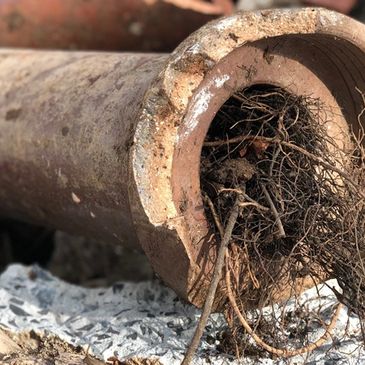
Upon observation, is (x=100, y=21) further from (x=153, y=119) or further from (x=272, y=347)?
(x=272, y=347)

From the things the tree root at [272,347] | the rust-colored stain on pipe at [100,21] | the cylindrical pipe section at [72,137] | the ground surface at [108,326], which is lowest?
the ground surface at [108,326]

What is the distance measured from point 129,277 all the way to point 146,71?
1.06 metres

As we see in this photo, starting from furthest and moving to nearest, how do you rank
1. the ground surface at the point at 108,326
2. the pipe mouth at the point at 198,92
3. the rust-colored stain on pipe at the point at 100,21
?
the rust-colored stain on pipe at the point at 100,21 < the ground surface at the point at 108,326 < the pipe mouth at the point at 198,92

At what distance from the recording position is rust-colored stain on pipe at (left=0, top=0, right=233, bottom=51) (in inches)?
119

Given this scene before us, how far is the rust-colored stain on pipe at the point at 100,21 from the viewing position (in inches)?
119

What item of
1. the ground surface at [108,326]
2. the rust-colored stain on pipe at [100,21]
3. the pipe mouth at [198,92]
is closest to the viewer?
the pipe mouth at [198,92]

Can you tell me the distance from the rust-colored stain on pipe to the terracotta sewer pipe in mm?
802

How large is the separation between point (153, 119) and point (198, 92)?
4.8 inches

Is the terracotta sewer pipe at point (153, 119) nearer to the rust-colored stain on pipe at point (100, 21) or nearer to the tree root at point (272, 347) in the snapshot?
the tree root at point (272, 347)

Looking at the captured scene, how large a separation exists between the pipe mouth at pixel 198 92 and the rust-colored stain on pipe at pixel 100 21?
1309 mm

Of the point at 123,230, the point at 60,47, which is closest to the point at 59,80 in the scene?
the point at 123,230

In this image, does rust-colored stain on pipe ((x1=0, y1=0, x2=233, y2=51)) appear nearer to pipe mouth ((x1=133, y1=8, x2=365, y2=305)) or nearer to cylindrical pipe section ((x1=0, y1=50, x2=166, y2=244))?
cylindrical pipe section ((x1=0, y1=50, x2=166, y2=244))

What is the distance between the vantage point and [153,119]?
1603mm

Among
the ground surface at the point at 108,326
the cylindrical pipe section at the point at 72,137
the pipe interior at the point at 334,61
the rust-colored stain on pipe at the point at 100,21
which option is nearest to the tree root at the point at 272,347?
the ground surface at the point at 108,326
